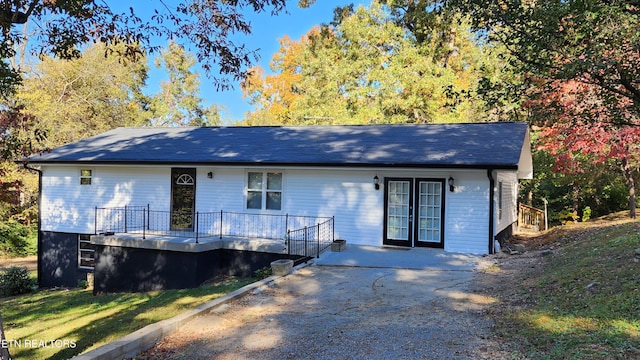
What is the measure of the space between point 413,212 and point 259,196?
4.88 metres

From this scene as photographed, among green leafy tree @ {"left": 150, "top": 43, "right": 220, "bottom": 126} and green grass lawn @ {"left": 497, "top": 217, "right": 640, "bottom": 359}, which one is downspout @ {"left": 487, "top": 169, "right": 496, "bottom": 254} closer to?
green grass lawn @ {"left": 497, "top": 217, "right": 640, "bottom": 359}

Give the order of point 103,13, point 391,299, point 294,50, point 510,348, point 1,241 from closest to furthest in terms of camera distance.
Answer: point 510,348, point 103,13, point 391,299, point 1,241, point 294,50

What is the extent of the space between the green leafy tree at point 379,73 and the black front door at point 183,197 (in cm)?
1026

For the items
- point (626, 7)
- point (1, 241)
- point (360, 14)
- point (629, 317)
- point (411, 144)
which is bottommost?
point (1, 241)

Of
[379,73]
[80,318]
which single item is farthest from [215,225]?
[379,73]

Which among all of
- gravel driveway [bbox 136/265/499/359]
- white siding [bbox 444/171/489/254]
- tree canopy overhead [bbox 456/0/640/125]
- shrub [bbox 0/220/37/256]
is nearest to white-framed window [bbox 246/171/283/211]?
white siding [bbox 444/171/489/254]

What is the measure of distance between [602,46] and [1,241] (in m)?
25.4

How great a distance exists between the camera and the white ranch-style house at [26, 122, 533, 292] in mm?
11641

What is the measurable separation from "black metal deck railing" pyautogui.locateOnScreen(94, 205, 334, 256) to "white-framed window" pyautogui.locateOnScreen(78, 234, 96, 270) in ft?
2.45

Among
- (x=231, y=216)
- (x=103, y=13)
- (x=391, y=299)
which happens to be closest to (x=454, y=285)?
(x=391, y=299)

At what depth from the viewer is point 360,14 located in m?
24.5

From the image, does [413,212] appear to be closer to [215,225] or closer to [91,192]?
[215,225]

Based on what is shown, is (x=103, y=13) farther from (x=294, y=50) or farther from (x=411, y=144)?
(x=294, y=50)

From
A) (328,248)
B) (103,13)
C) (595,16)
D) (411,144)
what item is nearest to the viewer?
(595,16)
